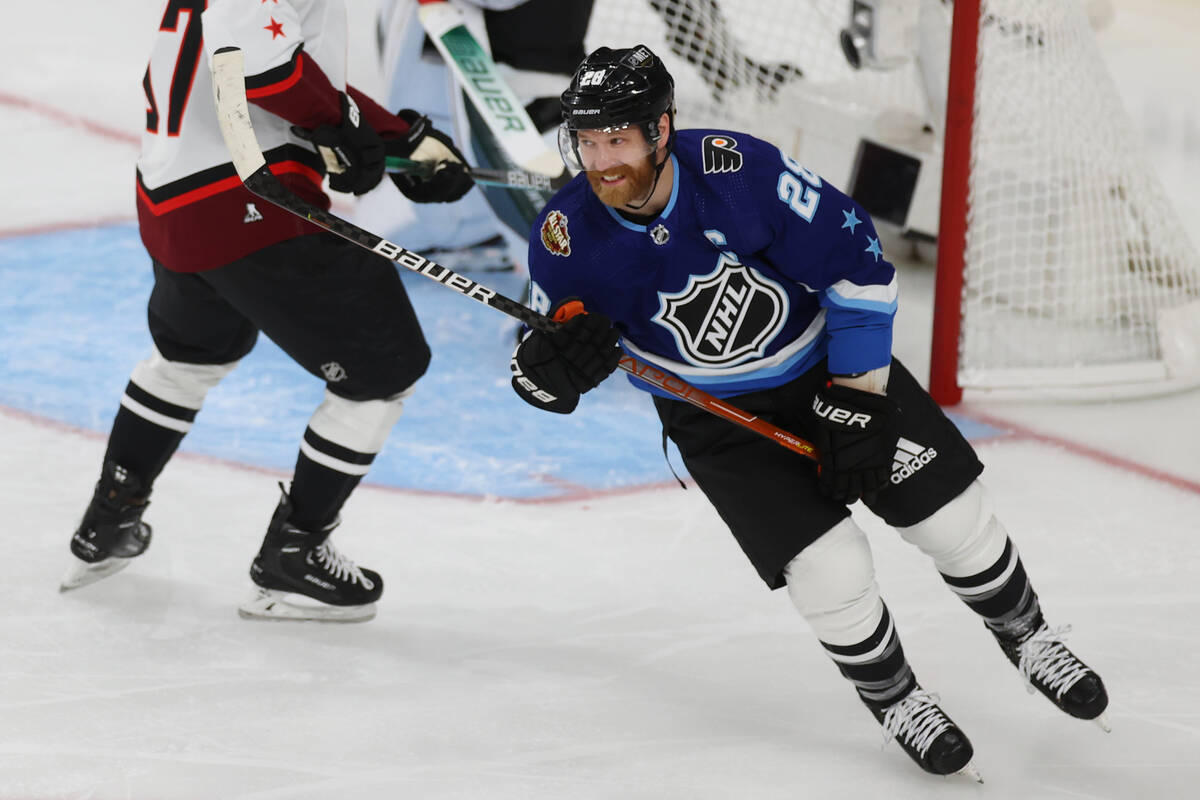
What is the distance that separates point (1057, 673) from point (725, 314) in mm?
655

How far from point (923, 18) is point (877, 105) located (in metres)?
0.53

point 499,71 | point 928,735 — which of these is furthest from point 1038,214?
point 928,735

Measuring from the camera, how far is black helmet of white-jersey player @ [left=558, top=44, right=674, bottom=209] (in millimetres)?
1598

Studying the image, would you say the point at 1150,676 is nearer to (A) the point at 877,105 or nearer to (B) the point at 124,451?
(B) the point at 124,451

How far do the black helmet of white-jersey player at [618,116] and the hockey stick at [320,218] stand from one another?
24 centimetres

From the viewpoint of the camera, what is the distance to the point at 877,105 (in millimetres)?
3859

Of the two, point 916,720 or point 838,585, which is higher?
point 838,585

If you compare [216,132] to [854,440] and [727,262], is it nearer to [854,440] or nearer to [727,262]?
[727,262]

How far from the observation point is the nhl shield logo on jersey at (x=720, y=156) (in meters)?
1.67

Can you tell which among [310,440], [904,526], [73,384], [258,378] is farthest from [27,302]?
[904,526]

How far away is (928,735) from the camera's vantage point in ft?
5.84

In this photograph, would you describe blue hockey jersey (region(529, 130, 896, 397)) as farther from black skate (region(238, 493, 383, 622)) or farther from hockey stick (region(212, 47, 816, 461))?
black skate (region(238, 493, 383, 622))

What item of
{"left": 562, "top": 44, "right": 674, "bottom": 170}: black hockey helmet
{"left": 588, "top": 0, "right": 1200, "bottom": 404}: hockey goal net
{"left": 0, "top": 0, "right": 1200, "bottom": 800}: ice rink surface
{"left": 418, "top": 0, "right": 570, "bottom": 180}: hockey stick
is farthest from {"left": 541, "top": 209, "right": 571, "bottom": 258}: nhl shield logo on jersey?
{"left": 588, "top": 0, "right": 1200, "bottom": 404}: hockey goal net

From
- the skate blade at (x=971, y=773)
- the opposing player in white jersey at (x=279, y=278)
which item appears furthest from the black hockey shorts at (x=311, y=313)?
the skate blade at (x=971, y=773)
